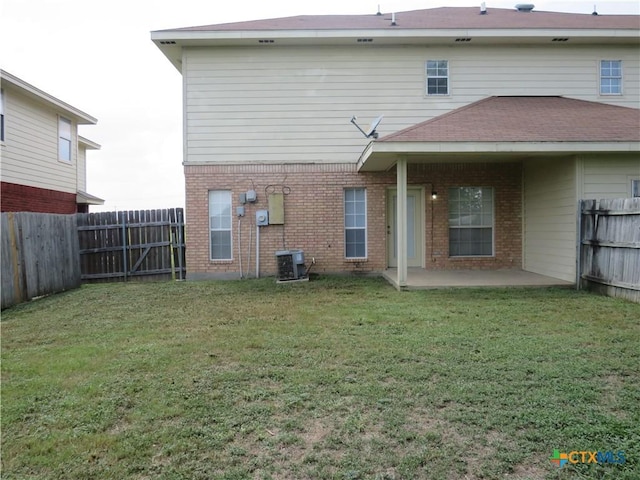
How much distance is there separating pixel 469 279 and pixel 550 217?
2327mm

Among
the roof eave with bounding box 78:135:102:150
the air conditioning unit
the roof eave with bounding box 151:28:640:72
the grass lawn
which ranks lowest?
the grass lawn

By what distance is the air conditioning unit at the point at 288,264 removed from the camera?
9406 mm

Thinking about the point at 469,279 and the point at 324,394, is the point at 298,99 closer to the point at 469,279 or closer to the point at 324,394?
the point at 469,279

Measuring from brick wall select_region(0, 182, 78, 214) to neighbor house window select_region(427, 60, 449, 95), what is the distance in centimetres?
1166

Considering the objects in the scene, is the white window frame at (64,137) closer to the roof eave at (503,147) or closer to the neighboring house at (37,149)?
the neighboring house at (37,149)

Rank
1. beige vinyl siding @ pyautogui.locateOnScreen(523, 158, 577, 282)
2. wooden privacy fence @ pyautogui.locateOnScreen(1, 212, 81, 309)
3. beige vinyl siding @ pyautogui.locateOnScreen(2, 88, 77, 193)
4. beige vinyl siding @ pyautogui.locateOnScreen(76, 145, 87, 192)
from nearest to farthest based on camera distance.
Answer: wooden privacy fence @ pyautogui.locateOnScreen(1, 212, 81, 309)
beige vinyl siding @ pyautogui.locateOnScreen(523, 158, 577, 282)
beige vinyl siding @ pyautogui.locateOnScreen(2, 88, 77, 193)
beige vinyl siding @ pyautogui.locateOnScreen(76, 145, 87, 192)

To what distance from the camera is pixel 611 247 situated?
286 inches

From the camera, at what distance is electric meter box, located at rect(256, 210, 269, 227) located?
1008cm

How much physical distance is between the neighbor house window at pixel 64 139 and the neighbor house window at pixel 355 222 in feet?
34.3

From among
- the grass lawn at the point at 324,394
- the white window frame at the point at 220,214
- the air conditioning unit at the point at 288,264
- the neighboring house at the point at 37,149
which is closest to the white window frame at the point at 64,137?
the neighboring house at the point at 37,149

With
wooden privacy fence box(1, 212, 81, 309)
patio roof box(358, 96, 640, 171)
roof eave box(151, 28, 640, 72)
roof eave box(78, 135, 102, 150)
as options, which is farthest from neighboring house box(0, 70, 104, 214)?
patio roof box(358, 96, 640, 171)

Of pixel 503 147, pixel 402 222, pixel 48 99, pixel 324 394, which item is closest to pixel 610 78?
pixel 503 147

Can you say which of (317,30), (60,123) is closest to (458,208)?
(317,30)

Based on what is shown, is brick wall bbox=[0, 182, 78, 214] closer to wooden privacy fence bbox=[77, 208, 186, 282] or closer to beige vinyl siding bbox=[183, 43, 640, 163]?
wooden privacy fence bbox=[77, 208, 186, 282]
